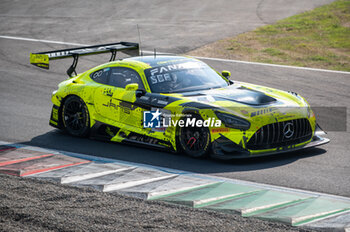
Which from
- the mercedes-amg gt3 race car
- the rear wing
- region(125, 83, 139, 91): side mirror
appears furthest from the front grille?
the rear wing

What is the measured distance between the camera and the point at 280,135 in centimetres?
825

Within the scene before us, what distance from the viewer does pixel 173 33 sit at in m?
21.6

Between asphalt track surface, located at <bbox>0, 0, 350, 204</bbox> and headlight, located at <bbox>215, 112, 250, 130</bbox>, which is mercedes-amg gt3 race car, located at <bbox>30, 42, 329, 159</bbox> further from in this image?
asphalt track surface, located at <bbox>0, 0, 350, 204</bbox>

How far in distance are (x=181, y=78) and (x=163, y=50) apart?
951cm

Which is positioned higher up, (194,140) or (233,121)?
(233,121)

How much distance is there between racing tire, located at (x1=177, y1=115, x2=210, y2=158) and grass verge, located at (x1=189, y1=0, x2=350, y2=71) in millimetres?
8715

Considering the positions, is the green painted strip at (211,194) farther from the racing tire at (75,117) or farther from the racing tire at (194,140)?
the racing tire at (75,117)

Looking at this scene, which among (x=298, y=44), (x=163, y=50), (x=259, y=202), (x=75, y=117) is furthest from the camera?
(x=298, y=44)

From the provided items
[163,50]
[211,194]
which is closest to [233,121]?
[211,194]

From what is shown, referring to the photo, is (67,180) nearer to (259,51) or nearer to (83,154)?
(83,154)

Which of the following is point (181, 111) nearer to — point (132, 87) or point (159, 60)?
point (132, 87)

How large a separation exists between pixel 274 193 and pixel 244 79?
8.25 meters

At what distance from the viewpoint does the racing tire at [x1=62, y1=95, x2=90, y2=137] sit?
10031 mm

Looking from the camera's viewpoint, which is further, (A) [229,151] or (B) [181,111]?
(B) [181,111]
